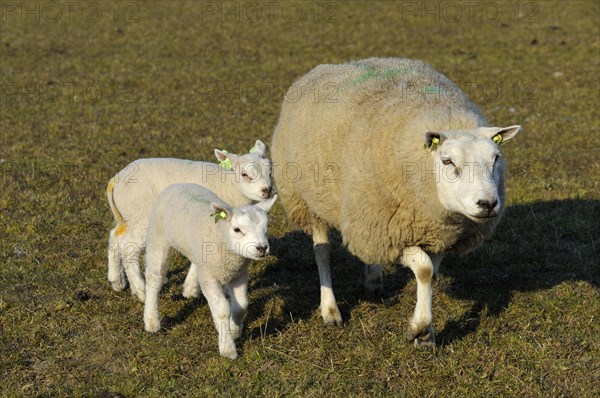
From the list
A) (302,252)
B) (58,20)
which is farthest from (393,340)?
(58,20)

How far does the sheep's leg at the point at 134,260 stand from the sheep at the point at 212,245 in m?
0.52

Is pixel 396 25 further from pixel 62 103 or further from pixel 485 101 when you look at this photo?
pixel 62 103

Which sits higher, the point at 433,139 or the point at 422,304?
the point at 433,139

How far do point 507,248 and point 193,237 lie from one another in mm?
3725

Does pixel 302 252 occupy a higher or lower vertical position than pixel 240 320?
lower

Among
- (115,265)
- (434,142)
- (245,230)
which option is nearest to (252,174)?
(245,230)

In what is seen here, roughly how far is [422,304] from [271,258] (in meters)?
2.47

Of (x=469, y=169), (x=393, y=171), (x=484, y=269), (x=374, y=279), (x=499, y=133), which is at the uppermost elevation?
(x=499, y=133)

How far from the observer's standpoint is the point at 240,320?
6.00m

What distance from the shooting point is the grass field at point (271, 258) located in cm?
559

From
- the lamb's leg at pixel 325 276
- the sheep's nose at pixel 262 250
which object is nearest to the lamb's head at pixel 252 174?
the lamb's leg at pixel 325 276

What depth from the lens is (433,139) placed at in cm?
554

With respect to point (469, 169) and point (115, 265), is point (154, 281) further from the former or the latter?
point (469, 169)

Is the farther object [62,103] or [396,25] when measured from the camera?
[396,25]
